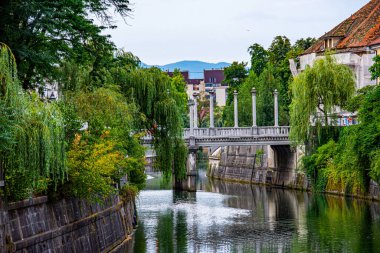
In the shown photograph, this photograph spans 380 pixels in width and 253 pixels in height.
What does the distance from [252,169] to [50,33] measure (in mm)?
46913

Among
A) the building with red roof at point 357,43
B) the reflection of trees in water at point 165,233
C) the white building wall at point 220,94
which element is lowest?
the reflection of trees in water at point 165,233

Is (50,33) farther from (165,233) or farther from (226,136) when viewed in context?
(226,136)

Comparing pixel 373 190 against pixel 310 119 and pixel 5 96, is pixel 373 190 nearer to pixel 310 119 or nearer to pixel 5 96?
pixel 310 119

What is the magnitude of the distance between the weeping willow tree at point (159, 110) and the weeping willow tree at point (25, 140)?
26110 mm

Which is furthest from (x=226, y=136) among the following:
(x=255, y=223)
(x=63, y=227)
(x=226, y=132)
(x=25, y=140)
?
(x=25, y=140)

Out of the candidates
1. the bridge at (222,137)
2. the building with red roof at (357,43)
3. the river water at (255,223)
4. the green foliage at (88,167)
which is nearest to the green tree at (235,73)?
the building with red roof at (357,43)

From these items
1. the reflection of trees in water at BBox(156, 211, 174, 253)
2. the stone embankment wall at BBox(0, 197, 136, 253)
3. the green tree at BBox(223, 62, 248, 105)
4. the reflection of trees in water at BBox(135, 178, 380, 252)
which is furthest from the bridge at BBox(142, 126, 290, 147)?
the green tree at BBox(223, 62, 248, 105)

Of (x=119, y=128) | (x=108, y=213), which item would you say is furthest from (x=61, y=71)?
(x=108, y=213)

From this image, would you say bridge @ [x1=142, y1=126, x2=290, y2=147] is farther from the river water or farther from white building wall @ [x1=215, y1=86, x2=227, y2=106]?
white building wall @ [x1=215, y1=86, x2=227, y2=106]

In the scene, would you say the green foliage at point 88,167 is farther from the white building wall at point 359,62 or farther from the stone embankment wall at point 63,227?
the white building wall at point 359,62

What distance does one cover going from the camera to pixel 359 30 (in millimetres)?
67625

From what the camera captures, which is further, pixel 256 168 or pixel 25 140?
pixel 256 168

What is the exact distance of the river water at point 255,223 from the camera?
3538 cm

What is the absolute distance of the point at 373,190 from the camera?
52406 millimetres
